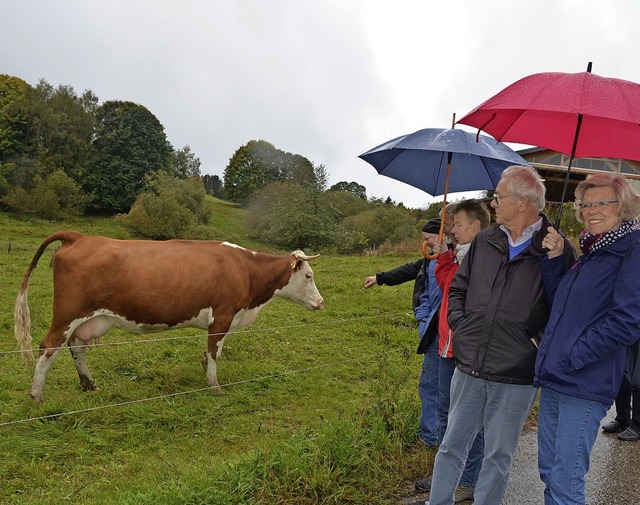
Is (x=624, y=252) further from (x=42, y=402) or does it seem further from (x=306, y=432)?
(x=42, y=402)

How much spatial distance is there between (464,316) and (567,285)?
58 centimetres

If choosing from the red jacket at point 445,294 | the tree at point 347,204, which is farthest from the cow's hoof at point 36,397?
the tree at point 347,204

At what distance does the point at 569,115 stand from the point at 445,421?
2523 millimetres

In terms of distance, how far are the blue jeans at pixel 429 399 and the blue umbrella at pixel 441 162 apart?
1400 mm

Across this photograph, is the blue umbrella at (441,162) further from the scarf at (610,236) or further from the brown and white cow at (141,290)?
the brown and white cow at (141,290)

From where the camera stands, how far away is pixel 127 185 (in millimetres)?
41281

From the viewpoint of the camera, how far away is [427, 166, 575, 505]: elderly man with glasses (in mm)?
2754

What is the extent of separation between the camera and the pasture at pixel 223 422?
334 centimetres

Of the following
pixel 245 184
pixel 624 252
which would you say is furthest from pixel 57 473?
pixel 245 184

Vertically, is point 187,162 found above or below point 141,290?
above

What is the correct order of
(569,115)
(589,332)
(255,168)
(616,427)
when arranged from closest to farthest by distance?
(589,332) < (569,115) < (616,427) < (255,168)

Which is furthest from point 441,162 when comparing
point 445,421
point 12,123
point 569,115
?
point 12,123

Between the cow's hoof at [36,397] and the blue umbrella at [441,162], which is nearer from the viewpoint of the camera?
the blue umbrella at [441,162]

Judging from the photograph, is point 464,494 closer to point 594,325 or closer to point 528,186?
point 594,325
